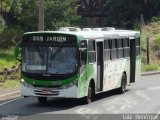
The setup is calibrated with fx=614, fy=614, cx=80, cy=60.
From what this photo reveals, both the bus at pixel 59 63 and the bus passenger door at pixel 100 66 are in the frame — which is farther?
the bus passenger door at pixel 100 66

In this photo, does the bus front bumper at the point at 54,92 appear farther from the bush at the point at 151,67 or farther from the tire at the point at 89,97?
the bush at the point at 151,67

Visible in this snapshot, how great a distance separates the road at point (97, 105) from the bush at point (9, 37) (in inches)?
735

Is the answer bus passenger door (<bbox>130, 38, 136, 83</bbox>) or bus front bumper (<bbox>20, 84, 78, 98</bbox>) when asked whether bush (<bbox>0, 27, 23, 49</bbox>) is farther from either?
bus front bumper (<bbox>20, 84, 78, 98</bbox>)

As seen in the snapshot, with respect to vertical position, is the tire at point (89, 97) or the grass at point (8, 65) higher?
the tire at point (89, 97)

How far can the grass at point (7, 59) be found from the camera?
3765cm

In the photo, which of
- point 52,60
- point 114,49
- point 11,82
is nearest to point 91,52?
point 52,60

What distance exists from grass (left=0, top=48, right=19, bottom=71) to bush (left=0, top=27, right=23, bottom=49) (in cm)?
149

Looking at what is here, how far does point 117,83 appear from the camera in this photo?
26438 mm

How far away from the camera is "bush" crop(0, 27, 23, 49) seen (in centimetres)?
4497

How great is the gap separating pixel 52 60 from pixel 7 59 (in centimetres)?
1838

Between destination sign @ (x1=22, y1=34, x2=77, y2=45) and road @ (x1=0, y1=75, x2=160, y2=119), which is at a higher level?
destination sign @ (x1=22, y1=34, x2=77, y2=45)

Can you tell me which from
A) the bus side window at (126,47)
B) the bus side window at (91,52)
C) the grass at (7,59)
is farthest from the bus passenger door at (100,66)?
the grass at (7,59)

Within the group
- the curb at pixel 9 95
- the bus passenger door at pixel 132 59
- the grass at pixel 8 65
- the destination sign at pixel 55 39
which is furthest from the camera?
the grass at pixel 8 65

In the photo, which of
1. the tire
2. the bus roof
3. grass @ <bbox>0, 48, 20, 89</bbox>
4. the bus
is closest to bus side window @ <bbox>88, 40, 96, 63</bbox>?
the bus
